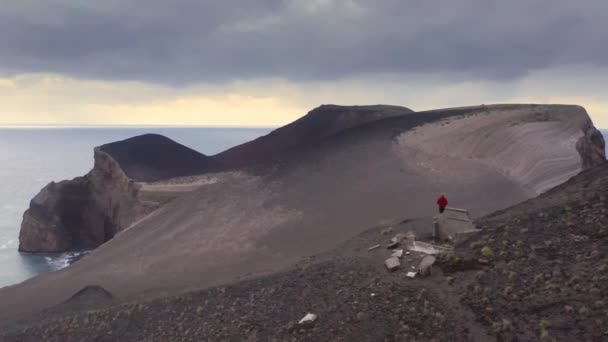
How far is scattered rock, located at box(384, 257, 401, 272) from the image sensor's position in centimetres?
1200

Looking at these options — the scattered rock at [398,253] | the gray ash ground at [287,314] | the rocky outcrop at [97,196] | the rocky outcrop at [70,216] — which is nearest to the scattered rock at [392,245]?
the scattered rock at [398,253]

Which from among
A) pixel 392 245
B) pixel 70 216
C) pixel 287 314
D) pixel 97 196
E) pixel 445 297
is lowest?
pixel 70 216

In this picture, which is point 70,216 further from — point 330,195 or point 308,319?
point 308,319

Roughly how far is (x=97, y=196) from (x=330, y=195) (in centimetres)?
2303

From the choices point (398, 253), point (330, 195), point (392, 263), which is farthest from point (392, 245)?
point (330, 195)

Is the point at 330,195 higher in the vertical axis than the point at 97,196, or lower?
higher

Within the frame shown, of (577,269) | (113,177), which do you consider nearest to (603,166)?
(577,269)

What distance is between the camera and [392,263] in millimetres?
12164

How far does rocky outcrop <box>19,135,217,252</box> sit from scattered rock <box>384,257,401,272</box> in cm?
2642

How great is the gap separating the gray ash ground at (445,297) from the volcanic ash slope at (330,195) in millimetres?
3765

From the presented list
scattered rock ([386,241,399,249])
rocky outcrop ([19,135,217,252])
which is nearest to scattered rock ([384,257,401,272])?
scattered rock ([386,241,399,249])

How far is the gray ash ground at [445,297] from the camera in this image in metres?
9.38

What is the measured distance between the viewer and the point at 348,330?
1034cm

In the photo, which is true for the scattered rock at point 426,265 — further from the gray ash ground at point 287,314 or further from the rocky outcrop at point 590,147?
the rocky outcrop at point 590,147
